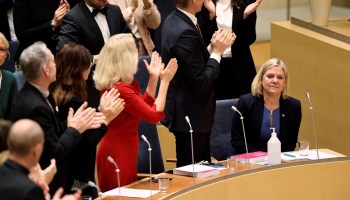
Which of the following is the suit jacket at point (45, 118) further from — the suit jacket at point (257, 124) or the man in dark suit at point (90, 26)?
the suit jacket at point (257, 124)

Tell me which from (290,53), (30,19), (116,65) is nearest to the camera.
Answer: (116,65)

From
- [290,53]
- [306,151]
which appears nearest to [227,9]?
[290,53]

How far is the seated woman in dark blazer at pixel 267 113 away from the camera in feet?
17.8

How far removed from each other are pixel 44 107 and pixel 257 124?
6.08 feet

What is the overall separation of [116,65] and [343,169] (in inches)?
56.0

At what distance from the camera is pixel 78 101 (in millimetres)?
4332

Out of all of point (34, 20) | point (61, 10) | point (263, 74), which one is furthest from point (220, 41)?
point (34, 20)

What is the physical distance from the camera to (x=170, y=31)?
4.95m

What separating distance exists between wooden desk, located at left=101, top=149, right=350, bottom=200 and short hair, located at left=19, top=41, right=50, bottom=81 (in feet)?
2.37

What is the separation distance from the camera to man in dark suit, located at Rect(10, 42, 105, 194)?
3955 mm

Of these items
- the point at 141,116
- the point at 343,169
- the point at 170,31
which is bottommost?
the point at 343,169

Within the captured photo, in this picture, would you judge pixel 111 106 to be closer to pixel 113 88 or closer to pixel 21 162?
pixel 113 88

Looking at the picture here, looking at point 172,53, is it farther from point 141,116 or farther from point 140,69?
point 140,69

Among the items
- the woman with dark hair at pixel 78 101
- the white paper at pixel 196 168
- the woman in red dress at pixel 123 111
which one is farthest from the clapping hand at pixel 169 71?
the white paper at pixel 196 168
